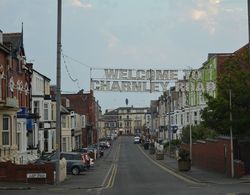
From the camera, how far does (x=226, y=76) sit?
37062 mm

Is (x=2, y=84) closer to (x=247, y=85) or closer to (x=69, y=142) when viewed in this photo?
(x=247, y=85)

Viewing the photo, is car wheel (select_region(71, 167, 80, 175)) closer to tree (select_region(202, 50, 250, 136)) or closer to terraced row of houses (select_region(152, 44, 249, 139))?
terraced row of houses (select_region(152, 44, 249, 139))

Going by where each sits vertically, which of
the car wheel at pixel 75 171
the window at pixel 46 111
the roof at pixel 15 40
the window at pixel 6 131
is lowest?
the car wheel at pixel 75 171

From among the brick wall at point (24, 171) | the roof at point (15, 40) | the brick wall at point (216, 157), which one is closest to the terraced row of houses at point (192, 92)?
the brick wall at point (216, 157)

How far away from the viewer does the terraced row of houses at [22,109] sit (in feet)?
126

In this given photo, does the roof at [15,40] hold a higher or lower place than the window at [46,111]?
higher

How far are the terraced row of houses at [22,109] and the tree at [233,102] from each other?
1294cm

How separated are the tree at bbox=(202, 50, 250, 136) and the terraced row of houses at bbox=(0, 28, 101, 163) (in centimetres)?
1294

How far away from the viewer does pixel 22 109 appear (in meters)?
46.5

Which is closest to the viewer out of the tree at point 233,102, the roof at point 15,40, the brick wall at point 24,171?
the brick wall at point 24,171

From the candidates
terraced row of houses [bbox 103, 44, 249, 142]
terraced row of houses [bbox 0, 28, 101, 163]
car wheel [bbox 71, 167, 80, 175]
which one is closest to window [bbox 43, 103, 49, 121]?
terraced row of houses [bbox 0, 28, 101, 163]

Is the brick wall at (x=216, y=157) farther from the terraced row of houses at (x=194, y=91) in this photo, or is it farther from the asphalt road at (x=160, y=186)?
the terraced row of houses at (x=194, y=91)

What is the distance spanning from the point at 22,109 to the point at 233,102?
18.2 meters

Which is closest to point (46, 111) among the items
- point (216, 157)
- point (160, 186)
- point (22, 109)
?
point (22, 109)
